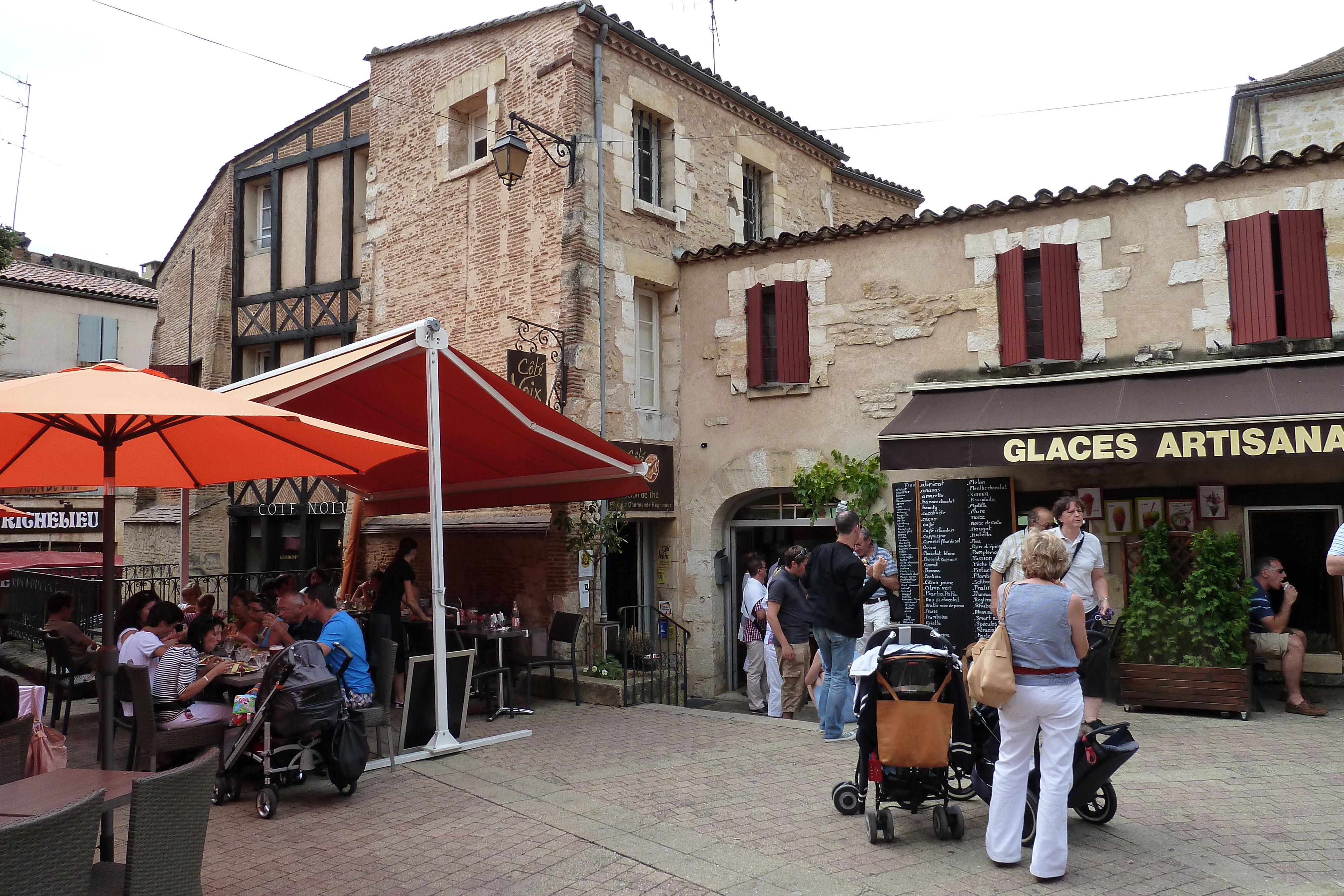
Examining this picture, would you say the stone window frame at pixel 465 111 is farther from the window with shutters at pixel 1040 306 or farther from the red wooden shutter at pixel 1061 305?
the red wooden shutter at pixel 1061 305

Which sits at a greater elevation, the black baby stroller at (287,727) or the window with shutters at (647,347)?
the window with shutters at (647,347)

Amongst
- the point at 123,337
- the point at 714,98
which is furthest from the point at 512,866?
the point at 123,337

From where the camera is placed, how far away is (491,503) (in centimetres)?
973

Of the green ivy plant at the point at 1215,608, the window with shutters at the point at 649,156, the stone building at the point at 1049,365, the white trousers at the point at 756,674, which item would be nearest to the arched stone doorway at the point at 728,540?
the stone building at the point at 1049,365

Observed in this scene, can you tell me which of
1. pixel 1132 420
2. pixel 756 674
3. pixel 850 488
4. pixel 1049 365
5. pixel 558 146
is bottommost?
pixel 756 674

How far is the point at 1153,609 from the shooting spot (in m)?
7.80

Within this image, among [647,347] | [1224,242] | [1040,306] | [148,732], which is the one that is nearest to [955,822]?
[148,732]

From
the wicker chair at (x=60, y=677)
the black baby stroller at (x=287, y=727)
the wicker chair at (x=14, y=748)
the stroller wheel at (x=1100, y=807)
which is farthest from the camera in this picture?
the wicker chair at (x=60, y=677)

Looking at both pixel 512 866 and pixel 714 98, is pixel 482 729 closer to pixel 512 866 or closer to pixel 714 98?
pixel 512 866

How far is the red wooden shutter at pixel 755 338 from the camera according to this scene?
35.1 ft

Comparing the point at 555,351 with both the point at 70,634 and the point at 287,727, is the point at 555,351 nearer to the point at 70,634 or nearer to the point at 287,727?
the point at 70,634

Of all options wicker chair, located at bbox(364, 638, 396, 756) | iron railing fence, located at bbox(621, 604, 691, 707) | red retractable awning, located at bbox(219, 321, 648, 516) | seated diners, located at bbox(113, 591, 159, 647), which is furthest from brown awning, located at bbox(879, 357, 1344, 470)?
seated diners, located at bbox(113, 591, 159, 647)

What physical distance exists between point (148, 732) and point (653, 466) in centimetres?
619

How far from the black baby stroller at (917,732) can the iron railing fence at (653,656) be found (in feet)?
13.5
